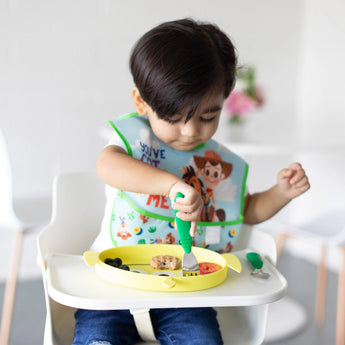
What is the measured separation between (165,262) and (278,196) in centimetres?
38

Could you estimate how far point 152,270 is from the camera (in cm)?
105

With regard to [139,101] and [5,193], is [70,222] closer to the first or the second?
[139,101]

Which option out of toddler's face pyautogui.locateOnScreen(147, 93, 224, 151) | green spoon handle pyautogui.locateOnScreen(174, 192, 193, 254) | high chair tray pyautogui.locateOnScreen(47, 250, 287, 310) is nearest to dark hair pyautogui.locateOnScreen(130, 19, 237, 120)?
toddler's face pyautogui.locateOnScreen(147, 93, 224, 151)

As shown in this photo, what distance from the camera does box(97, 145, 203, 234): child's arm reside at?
928mm

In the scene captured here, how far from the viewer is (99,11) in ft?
9.21

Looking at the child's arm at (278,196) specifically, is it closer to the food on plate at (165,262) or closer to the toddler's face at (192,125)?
the toddler's face at (192,125)

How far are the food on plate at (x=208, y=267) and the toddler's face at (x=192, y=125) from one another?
10.7 inches

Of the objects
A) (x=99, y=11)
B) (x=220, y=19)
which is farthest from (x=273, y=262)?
(x=220, y=19)

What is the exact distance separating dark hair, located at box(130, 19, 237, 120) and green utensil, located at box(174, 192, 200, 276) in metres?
0.25

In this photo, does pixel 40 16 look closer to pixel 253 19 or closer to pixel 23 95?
pixel 23 95

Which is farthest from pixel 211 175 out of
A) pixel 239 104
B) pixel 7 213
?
pixel 239 104

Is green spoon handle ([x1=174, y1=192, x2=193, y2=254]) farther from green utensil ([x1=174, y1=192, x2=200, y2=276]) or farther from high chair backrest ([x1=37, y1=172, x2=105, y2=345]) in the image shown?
high chair backrest ([x1=37, y1=172, x2=105, y2=345])

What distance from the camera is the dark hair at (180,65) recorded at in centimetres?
108

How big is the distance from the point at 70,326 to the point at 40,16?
1.94 m
